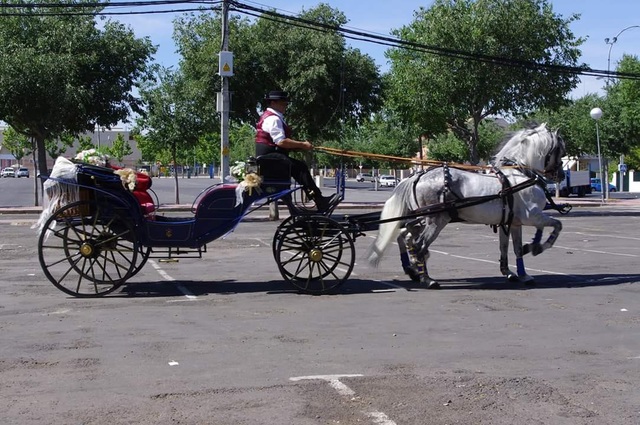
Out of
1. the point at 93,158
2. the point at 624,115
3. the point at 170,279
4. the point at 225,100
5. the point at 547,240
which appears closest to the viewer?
the point at 93,158

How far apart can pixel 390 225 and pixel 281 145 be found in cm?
199

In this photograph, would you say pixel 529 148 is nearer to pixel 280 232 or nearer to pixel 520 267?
pixel 520 267

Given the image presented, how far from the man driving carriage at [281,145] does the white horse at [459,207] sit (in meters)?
1.07

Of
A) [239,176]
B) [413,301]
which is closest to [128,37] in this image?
[239,176]

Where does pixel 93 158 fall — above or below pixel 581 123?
below

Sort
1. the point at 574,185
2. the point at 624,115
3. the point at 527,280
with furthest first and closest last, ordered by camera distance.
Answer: the point at 574,185 < the point at 624,115 < the point at 527,280

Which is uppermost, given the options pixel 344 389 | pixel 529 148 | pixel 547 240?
pixel 529 148

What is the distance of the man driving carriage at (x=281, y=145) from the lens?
37.6ft

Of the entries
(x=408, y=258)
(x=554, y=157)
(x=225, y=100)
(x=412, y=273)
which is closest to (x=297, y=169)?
(x=412, y=273)

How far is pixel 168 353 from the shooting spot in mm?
8086

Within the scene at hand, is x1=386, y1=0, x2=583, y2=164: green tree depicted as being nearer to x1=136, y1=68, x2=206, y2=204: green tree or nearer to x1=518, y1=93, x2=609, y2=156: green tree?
x1=136, y1=68, x2=206, y2=204: green tree

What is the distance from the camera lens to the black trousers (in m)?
11.6

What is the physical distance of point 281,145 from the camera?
1145cm

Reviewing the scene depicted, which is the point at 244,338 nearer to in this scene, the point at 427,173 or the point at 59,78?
the point at 427,173
